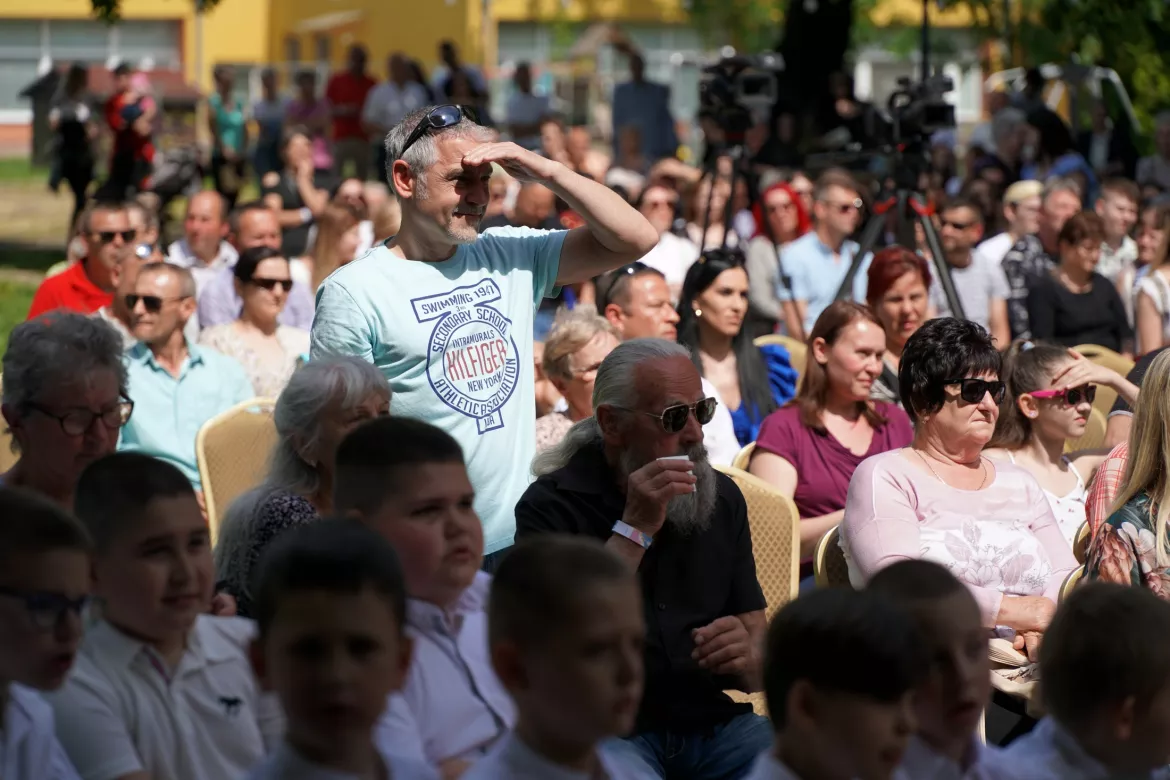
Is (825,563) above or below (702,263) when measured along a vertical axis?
below

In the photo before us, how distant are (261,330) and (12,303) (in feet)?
19.7

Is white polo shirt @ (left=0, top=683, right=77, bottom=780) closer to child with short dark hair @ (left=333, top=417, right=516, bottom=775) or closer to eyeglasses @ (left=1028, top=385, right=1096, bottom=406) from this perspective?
child with short dark hair @ (left=333, top=417, right=516, bottom=775)

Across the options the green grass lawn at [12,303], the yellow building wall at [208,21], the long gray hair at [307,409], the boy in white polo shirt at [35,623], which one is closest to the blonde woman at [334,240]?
the green grass lawn at [12,303]

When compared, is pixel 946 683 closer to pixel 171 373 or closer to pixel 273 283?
pixel 171 373

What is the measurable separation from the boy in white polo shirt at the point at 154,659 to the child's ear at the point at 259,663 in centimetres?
29

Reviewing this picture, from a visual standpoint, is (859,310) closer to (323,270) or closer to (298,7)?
(323,270)

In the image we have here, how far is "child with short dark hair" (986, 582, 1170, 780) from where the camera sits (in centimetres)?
235

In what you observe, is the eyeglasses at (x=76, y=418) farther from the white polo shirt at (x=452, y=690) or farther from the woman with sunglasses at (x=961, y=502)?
the woman with sunglasses at (x=961, y=502)

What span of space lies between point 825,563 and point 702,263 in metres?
2.13

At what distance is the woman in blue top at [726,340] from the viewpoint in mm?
5805

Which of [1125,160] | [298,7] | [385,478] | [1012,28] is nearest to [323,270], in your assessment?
[385,478]

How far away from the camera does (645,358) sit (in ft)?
11.6

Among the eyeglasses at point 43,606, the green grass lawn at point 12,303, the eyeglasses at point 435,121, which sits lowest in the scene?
the green grass lawn at point 12,303

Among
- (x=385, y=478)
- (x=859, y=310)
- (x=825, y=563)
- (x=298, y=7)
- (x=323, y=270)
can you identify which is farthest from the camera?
(x=298, y=7)
